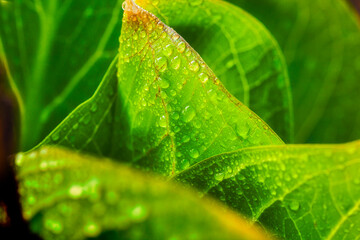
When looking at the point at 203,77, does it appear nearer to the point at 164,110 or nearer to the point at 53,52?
the point at 164,110

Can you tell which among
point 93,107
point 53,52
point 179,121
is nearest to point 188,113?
point 179,121

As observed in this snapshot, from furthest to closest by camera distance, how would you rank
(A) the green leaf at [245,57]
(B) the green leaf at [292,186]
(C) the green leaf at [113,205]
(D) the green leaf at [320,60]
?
1. (D) the green leaf at [320,60]
2. (A) the green leaf at [245,57]
3. (B) the green leaf at [292,186]
4. (C) the green leaf at [113,205]

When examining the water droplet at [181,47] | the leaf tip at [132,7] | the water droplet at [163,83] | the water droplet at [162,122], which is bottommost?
the water droplet at [162,122]

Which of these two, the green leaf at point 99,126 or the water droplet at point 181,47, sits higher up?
the water droplet at point 181,47

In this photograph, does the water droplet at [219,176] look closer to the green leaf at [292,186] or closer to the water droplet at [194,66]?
the green leaf at [292,186]

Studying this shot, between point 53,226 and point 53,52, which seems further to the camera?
point 53,52

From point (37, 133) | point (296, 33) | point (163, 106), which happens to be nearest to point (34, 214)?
point (163, 106)

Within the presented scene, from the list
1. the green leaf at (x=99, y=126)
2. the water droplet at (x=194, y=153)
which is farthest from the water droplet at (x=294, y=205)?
the green leaf at (x=99, y=126)

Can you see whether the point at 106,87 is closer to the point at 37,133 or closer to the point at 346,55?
the point at 37,133
